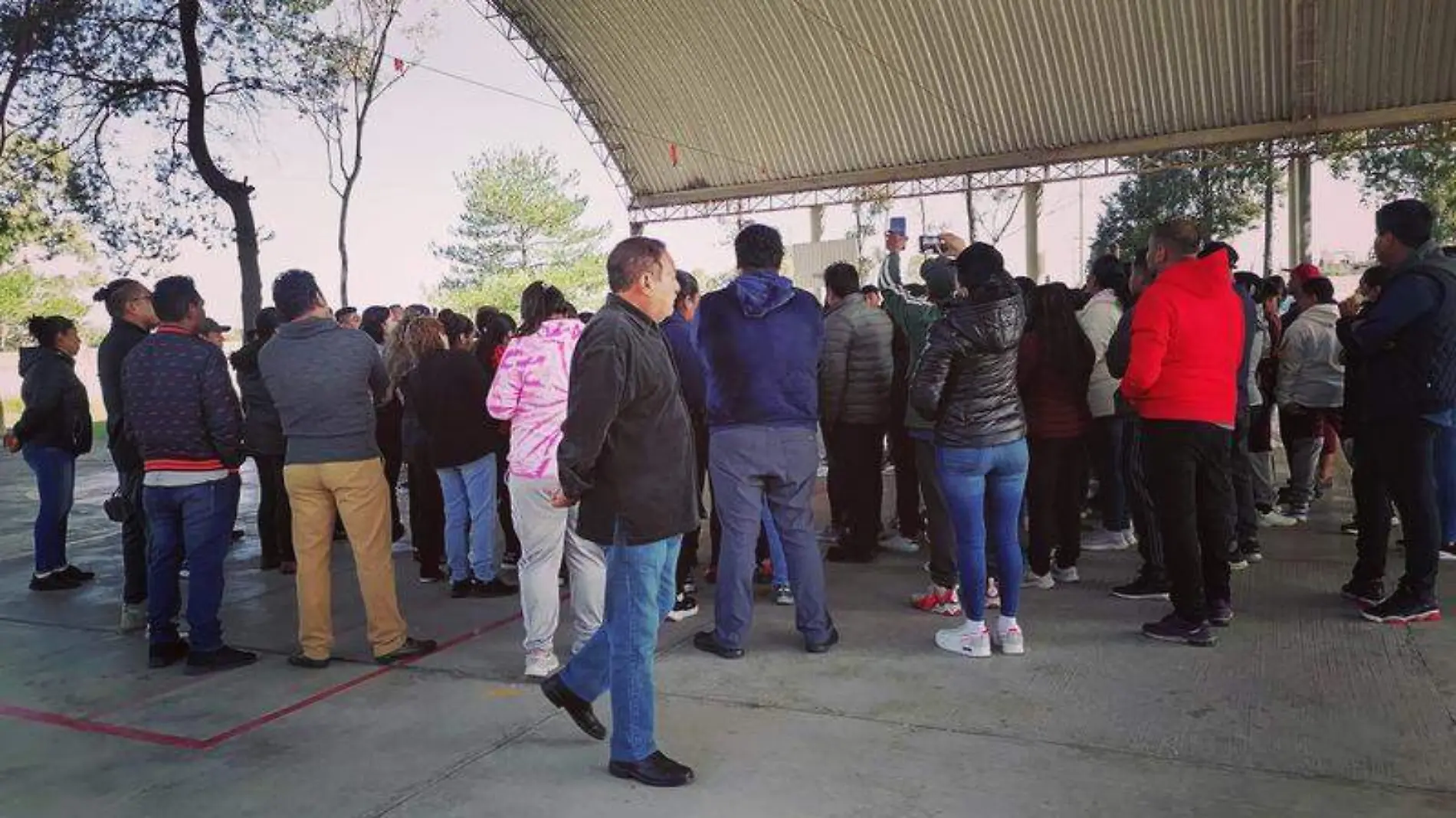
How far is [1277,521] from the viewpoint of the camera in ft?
21.7

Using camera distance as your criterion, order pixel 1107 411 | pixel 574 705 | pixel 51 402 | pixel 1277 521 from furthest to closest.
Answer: pixel 1277 521 < pixel 51 402 < pixel 1107 411 < pixel 574 705

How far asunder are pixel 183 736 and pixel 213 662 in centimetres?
83

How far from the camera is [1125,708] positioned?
360cm

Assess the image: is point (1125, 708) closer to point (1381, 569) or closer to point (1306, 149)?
point (1381, 569)

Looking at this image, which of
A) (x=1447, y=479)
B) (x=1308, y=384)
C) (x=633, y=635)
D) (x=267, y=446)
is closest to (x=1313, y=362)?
(x=1308, y=384)

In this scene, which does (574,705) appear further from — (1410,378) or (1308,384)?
(1308,384)

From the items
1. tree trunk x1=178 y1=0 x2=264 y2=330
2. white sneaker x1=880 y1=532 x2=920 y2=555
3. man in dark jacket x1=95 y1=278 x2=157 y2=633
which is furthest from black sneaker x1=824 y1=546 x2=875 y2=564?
tree trunk x1=178 y1=0 x2=264 y2=330

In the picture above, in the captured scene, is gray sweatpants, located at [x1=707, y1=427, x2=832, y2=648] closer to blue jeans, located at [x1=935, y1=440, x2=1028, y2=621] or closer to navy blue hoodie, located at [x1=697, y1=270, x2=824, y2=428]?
navy blue hoodie, located at [x1=697, y1=270, x2=824, y2=428]

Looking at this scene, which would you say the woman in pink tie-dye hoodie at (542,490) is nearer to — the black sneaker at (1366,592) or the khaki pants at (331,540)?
the khaki pants at (331,540)

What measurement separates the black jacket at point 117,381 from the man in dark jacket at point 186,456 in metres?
0.72

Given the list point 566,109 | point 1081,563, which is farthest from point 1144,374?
point 566,109

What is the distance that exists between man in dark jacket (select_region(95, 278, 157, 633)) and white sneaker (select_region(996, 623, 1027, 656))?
434cm

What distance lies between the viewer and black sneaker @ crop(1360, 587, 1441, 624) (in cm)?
441

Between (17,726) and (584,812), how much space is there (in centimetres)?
257
